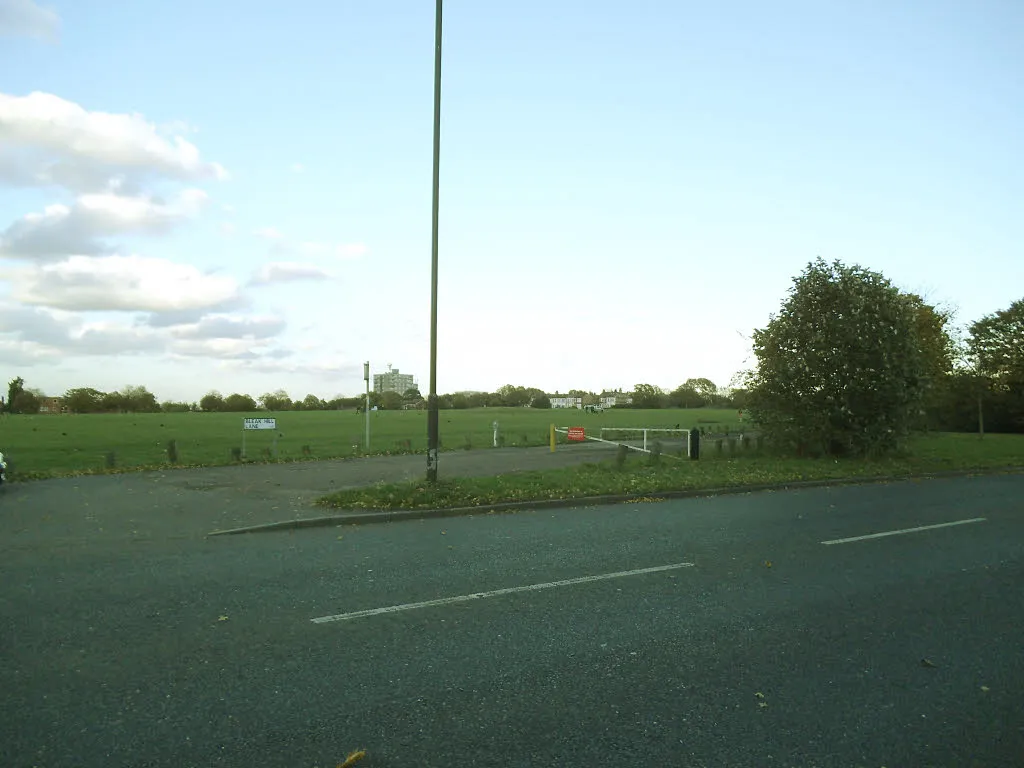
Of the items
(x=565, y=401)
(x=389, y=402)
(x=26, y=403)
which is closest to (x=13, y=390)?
(x=26, y=403)

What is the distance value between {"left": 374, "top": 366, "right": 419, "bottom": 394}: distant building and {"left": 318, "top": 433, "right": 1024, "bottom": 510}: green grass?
126353mm

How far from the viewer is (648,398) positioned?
125688mm

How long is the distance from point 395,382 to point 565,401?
48.9m

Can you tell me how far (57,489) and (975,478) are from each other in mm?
22928

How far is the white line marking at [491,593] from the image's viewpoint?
237 inches

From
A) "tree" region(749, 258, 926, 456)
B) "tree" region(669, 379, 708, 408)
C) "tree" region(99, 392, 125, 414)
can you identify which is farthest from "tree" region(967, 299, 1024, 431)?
"tree" region(99, 392, 125, 414)

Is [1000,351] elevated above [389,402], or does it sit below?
above

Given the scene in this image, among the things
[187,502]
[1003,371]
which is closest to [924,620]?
[187,502]

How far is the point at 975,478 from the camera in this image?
750 inches

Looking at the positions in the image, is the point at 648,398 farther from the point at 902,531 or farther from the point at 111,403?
the point at 902,531

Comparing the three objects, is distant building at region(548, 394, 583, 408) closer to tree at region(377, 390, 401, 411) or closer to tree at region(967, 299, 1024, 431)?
tree at region(377, 390, 401, 411)

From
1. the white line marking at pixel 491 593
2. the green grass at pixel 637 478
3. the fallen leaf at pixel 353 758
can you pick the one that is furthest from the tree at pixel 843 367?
the fallen leaf at pixel 353 758

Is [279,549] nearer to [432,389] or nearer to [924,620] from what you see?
[432,389]

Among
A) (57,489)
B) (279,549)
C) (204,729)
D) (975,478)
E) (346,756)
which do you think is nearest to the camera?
(346,756)
